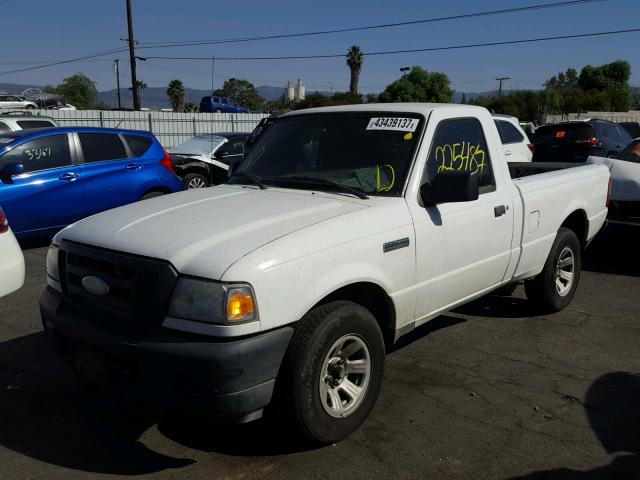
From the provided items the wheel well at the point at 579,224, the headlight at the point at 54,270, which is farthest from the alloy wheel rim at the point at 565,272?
the headlight at the point at 54,270

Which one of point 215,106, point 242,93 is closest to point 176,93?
point 242,93

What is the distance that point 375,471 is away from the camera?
120 inches

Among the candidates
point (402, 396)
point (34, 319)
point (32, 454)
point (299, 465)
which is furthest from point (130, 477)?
point (34, 319)

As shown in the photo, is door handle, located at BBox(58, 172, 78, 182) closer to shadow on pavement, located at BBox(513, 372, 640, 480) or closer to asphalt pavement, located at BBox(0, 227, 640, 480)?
asphalt pavement, located at BBox(0, 227, 640, 480)

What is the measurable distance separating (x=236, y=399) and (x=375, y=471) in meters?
0.86

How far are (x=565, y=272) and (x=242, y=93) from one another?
7213 cm

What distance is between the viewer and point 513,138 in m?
11.4

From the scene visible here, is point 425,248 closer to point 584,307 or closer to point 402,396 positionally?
point 402,396

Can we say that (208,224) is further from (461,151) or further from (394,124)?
(461,151)

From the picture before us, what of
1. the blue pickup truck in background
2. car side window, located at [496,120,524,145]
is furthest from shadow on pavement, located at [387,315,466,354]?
the blue pickup truck in background

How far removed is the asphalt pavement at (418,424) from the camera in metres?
3.10

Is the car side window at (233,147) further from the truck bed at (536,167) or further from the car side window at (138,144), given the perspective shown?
the truck bed at (536,167)

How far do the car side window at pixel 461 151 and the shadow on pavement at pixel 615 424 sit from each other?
1.58 m

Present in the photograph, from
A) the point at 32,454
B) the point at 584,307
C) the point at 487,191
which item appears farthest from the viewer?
the point at 584,307
